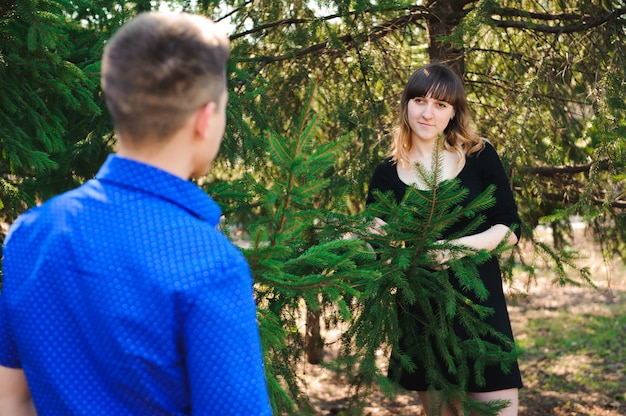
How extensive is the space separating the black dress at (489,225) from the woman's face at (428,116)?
7.9 inches

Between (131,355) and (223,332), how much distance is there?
0.16 m

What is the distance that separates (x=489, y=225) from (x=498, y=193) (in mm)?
150

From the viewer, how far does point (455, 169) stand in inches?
126

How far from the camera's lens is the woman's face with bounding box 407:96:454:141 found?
3252 millimetres

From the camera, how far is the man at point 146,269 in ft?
4.00

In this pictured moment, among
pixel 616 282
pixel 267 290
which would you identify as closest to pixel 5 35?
pixel 267 290

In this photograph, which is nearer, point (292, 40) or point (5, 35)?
point (5, 35)

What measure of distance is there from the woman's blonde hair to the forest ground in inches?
65.9

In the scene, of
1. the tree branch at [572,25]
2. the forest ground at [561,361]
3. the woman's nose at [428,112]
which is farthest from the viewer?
the forest ground at [561,361]

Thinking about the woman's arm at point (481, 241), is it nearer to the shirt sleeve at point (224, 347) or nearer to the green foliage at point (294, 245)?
the green foliage at point (294, 245)

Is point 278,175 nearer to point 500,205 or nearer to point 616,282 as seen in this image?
point 500,205

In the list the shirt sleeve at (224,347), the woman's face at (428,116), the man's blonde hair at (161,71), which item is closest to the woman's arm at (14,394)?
the shirt sleeve at (224,347)

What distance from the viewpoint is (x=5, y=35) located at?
121 inches

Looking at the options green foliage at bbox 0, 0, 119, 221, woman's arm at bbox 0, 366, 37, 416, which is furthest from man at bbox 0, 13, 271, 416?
green foliage at bbox 0, 0, 119, 221
